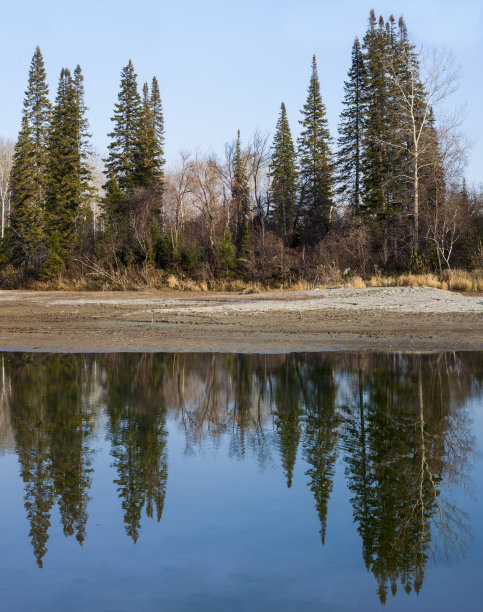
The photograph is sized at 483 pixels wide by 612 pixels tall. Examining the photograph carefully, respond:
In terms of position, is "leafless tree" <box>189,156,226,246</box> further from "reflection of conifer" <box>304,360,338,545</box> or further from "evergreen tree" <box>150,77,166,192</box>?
"reflection of conifer" <box>304,360,338,545</box>

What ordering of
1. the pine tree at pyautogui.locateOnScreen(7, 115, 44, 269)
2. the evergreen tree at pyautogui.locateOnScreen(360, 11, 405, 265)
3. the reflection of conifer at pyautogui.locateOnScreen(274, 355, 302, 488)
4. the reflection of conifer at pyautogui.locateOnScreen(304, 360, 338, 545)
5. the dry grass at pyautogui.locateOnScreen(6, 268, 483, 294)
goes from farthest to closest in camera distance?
the pine tree at pyautogui.locateOnScreen(7, 115, 44, 269) < the evergreen tree at pyautogui.locateOnScreen(360, 11, 405, 265) < the dry grass at pyautogui.locateOnScreen(6, 268, 483, 294) < the reflection of conifer at pyautogui.locateOnScreen(274, 355, 302, 488) < the reflection of conifer at pyautogui.locateOnScreen(304, 360, 338, 545)

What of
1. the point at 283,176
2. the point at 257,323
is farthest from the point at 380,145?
the point at 257,323

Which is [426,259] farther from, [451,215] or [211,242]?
[211,242]

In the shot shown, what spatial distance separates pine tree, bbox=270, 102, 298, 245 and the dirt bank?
30.8 meters

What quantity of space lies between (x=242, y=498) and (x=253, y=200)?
60.5 metres

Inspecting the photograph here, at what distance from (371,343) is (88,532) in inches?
457

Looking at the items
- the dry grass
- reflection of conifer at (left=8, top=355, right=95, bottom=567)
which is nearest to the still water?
reflection of conifer at (left=8, top=355, right=95, bottom=567)

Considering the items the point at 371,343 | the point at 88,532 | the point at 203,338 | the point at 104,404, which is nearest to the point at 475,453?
the point at 88,532

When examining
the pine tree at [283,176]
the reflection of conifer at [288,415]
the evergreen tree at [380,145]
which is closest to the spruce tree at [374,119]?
the evergreen tree at [380,145]

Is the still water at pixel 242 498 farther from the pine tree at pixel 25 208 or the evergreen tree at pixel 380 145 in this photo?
the pine tree at pixel 25 208

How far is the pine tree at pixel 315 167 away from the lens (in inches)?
2181

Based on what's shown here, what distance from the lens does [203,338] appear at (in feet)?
53.7

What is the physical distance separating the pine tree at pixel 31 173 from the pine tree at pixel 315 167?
2135 cm

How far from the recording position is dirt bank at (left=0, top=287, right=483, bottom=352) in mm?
15164
